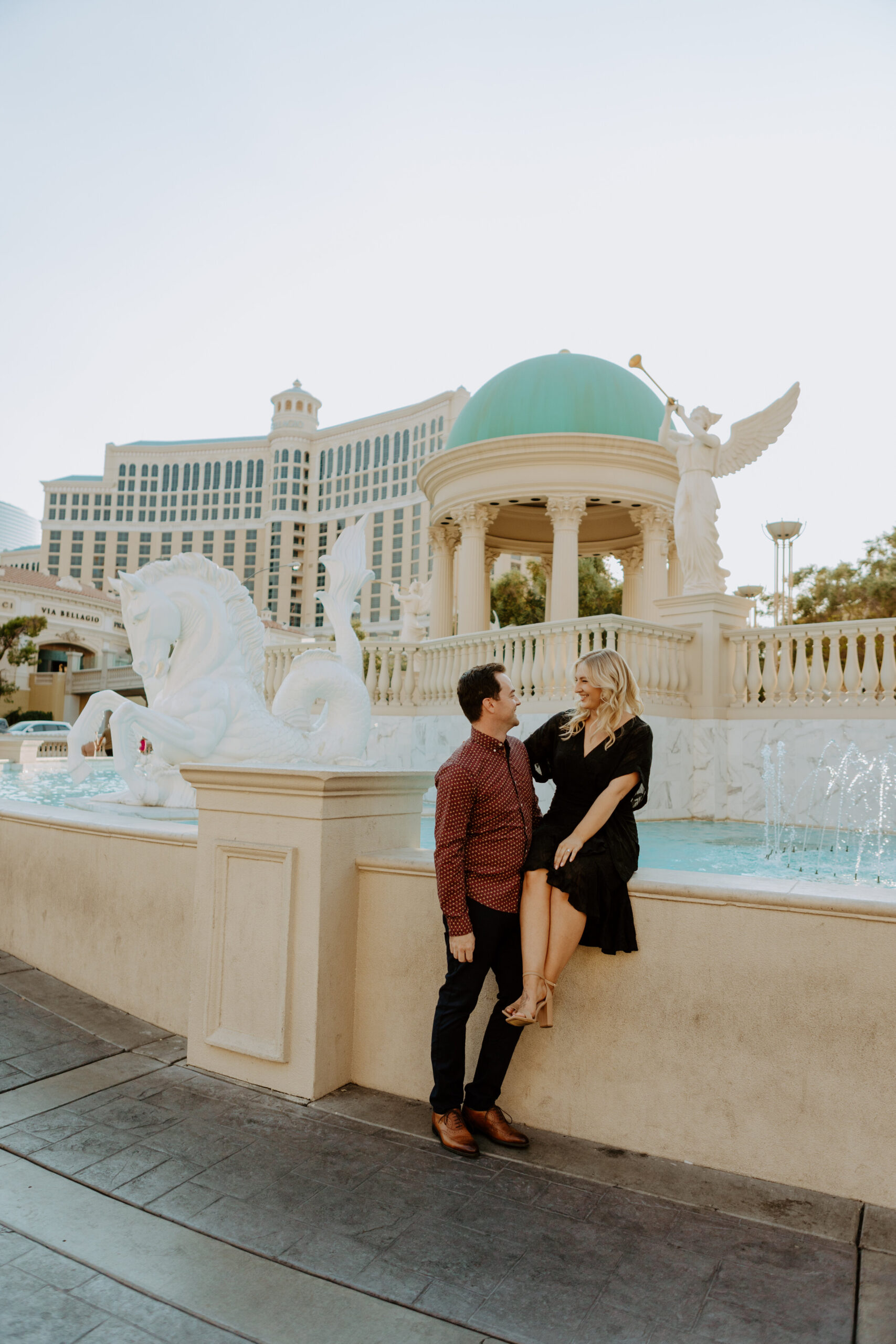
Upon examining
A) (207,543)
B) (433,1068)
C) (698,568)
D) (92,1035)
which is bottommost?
(92,1035)

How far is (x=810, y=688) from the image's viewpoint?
1102 centimetres

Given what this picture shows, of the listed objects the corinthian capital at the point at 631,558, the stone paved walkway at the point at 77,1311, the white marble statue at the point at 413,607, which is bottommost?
the stone paved walkway at the point at 77,1311

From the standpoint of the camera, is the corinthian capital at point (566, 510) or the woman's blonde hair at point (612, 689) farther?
the corinthian capital at point (566, 510)

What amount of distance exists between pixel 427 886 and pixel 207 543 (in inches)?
5129

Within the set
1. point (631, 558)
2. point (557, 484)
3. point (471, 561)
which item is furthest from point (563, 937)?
point (631, 558)

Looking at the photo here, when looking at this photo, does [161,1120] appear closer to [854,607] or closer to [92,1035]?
[92,1035]

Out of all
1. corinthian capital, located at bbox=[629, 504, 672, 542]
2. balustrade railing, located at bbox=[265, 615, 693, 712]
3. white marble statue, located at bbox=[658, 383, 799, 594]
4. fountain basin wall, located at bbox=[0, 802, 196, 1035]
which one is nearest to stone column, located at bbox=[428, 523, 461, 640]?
corinthian capital, located at bbox=[629, 504, 672, 542]

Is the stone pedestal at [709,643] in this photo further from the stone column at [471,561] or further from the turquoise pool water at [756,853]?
the stone column at [471,561]

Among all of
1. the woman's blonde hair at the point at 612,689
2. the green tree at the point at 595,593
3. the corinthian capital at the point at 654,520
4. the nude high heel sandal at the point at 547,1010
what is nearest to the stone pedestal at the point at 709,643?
the corinthian capital at the point at 654,520

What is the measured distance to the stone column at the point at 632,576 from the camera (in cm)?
2044

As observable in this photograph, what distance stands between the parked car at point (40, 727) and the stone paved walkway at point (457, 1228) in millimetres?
28262

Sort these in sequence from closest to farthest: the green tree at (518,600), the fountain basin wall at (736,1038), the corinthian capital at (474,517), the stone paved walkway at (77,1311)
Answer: the stone paved walkway at (77,1311)
the fountain basin wall at (736,1038)
the corinthian capital at (474,517)
the green tree at (518,600)

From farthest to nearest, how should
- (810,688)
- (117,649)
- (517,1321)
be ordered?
(117,649)
(810,688)
(517,1321)

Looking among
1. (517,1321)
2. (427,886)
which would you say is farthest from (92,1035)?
(517,1321)
